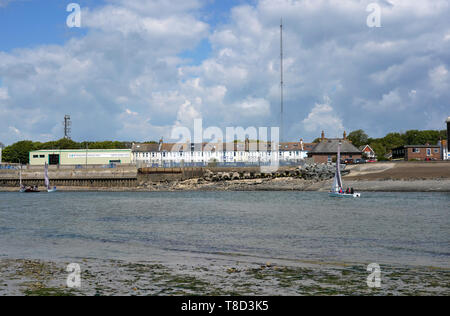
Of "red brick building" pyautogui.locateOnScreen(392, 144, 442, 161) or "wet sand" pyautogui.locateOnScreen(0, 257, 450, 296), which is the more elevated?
"red brick building" pyautogui.locateOnScreen(392, 144, 442, 161)

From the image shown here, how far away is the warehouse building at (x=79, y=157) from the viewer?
14550 centimetres

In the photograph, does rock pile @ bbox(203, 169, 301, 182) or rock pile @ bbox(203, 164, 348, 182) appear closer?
rock pile @ bbox(203, 164, 348, 182)

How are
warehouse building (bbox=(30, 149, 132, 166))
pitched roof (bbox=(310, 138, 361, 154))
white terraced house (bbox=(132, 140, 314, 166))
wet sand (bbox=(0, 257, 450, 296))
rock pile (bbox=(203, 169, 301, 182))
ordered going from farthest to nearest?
1. white terraced house (bbox=(132, 140, 314, 166))
2. warehouse building (bbox=(30, 149, 132, 166))
3. pitched roof (bbox=(310, 138, 361, 154))
4. rock pile (bbox=(203, 169, 301, 182))
5. wet sand (bbox=(0, 257, 450, 296))

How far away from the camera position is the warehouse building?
145500mm

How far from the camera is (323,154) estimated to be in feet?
449

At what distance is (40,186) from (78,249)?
106916mm

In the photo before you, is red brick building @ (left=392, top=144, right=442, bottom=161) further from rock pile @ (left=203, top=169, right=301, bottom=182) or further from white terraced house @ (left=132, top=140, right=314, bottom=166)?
rock pile @ (left=203, top=169, right=301, bottom=182)

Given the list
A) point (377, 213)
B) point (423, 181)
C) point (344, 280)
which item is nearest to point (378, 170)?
point (423, 181)

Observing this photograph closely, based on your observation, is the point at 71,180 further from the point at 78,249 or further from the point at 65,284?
the point at 65,284

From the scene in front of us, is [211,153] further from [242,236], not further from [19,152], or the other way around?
[242,236]

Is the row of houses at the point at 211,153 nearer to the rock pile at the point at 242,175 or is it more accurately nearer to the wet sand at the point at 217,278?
the rock pile at the point at 242,175

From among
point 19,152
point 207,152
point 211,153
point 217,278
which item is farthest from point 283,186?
point 19,152

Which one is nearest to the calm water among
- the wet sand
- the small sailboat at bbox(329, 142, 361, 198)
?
the wet sand

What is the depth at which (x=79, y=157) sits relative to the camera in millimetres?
146500
